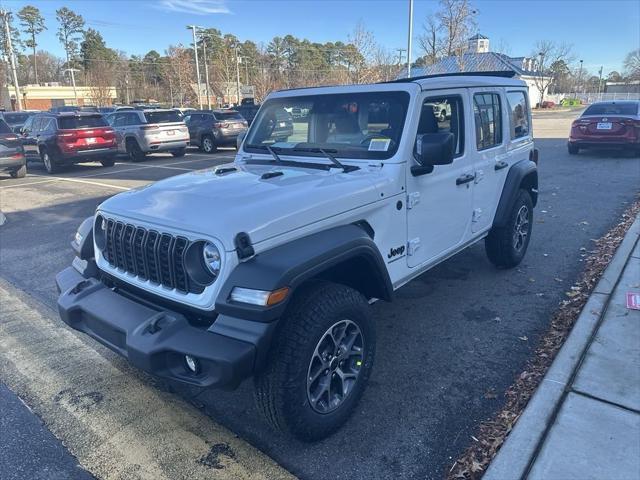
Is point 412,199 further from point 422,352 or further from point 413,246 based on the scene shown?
point 422,352

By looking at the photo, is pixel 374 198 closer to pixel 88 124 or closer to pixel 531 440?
pixel 531 440

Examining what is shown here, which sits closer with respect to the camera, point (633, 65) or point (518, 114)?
point (518, 114)

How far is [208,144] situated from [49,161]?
A: 18.8 feet

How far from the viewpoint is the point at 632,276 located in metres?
4.91

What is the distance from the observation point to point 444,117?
3957 mm

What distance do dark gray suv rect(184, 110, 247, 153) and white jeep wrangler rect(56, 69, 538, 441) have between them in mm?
14170

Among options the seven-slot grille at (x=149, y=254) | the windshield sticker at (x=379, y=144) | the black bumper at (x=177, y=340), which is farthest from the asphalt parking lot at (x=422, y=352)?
the windshield sticker at (x=379, y=144)

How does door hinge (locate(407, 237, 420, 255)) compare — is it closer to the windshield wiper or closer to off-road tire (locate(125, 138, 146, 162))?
the windshield wiper

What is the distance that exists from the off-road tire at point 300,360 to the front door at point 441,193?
1065mm

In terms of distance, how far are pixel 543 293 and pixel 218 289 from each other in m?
3.61

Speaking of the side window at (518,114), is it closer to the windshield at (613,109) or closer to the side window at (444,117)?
the side window at (444,117)

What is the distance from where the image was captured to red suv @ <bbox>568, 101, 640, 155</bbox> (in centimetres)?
1334

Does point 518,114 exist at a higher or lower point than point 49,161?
higher

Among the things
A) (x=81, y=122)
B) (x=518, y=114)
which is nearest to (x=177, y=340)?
(x=518, y=114)
